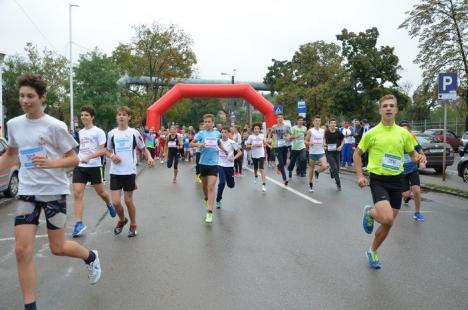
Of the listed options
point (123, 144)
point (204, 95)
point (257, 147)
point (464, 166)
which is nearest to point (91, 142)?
point (123, 144)

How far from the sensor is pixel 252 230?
736 cm

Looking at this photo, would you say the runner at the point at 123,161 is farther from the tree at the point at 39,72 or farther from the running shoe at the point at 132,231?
the tree at the point at 39,72

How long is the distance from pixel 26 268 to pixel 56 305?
1.79 feet

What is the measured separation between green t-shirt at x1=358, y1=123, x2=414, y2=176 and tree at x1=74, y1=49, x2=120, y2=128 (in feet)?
119

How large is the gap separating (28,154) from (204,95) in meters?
28.1

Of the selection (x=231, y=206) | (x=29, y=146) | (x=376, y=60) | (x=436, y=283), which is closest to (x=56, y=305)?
(x=29, y=146)

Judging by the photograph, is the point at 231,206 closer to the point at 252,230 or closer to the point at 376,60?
the point at 252,230

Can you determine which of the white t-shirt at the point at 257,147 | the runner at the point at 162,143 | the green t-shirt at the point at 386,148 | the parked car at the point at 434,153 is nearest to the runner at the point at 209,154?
the green t-shirt at the point at 386,148

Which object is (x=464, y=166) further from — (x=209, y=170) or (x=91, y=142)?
(x=91, y=142)

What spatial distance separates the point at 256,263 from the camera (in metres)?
5.51

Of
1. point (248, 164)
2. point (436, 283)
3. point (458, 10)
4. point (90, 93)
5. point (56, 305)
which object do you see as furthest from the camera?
point (90, 93)

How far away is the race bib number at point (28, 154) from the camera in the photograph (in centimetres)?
391

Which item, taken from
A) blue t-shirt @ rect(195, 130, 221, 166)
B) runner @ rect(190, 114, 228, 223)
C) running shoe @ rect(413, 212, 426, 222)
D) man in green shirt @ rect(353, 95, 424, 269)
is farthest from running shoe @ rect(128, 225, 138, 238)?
running shoe @ rect(413, 212, 426, 222)

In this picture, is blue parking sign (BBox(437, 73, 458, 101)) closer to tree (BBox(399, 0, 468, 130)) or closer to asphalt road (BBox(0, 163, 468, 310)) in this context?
asphalt road (BBox(0, 163, 468, 310))
